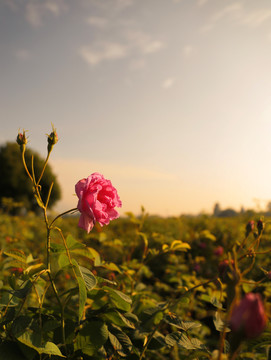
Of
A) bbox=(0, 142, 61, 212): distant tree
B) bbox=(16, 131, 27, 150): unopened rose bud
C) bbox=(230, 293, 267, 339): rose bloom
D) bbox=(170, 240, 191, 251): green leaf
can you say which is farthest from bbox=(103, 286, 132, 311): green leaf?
bbox=(0, 142, 61, 212): distant tree

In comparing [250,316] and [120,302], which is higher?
[250,316]

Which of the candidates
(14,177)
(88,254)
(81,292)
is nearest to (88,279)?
(81,292)

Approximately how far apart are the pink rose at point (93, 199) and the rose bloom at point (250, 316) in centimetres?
61

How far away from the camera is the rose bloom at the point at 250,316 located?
38 centimetres

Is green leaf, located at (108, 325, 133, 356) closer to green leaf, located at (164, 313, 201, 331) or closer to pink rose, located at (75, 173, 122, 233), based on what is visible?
green leaf, located at (164, 313, 201, 331)

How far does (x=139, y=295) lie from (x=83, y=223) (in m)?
0.75

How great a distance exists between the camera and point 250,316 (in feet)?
1.26

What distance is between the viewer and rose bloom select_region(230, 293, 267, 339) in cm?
38

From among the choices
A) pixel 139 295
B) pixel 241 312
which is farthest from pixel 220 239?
pixel 241 312

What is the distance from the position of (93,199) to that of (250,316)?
0.64 metres

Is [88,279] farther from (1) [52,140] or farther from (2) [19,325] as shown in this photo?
(1) [52,140]

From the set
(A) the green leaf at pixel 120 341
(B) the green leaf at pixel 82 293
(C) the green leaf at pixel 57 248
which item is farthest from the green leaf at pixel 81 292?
(A) the green leaf at pixel 120 341

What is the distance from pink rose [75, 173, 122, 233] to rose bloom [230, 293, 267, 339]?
24.0 inches

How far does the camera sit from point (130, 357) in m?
1.06
